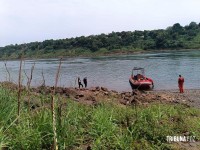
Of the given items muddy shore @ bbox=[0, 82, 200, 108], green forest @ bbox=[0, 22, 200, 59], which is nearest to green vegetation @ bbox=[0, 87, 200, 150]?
muddy shore @ bbox=[0, 82, 200, 108]

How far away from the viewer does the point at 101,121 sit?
27.4 feet

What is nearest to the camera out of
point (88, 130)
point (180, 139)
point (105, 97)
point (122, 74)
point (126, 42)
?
point (88, 130)

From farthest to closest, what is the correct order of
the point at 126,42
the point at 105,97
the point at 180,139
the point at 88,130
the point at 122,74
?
the point at 126,42 < the point at 122,74 < the point at 105,97 < the point at 180,139 < the point at 88,130

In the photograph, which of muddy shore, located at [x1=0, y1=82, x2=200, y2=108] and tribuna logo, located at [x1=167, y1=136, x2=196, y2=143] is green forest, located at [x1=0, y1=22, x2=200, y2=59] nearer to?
muddy shore, located at [x1=0, y1=82, x2=200, y2=108]

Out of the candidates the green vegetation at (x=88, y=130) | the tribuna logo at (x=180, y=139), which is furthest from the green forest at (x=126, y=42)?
the tribuna logo at (x=180, y=139)

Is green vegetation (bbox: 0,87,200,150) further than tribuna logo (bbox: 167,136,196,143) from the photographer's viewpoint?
No

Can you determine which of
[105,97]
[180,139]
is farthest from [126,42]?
[180,139]

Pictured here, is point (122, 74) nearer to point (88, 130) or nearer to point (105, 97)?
point (105, 97)

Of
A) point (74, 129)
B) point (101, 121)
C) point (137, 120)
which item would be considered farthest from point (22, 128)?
point (137, 120)

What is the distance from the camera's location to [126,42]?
452 ft

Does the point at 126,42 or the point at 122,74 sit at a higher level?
the point at 126,42

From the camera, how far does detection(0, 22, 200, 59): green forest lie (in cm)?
12650

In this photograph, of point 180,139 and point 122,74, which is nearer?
point 180,139

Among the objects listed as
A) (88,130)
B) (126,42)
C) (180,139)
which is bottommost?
(180,139)
